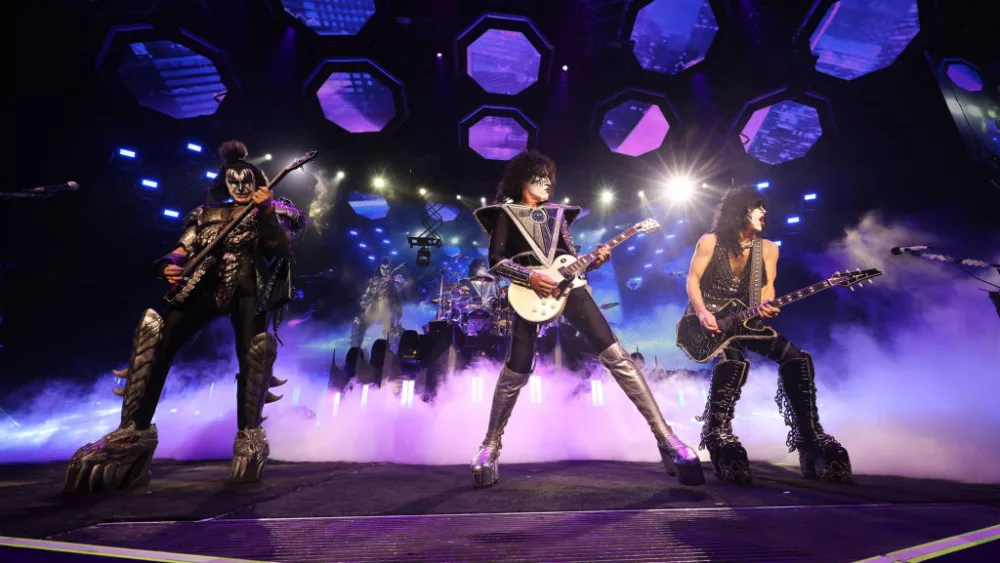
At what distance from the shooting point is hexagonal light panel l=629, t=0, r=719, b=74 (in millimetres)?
7918

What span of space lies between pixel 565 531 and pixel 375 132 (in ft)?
36.0

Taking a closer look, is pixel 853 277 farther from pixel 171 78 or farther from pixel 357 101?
pixel 171 78

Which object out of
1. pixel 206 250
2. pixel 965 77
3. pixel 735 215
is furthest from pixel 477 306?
pixel 965 77

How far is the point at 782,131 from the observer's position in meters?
10.3

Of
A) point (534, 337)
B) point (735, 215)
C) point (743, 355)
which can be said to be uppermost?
point (735, 215)

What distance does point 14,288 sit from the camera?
21.4 feet

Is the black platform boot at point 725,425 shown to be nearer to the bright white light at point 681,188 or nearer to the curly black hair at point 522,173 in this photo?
the curly black hair at point 522,173

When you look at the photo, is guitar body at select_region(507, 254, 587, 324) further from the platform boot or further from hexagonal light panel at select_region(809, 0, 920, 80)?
hexagonal light panel at select_region(809, 0, 920, 80)

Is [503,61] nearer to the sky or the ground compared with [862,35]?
nearer to the sky

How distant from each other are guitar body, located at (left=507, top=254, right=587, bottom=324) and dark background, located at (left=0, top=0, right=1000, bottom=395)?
734 cm

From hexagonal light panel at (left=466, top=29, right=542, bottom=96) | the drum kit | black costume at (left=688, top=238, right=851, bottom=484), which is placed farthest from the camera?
the drum kit

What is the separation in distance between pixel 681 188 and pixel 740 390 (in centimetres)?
949

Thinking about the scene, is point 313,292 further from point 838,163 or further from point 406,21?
point 838,163

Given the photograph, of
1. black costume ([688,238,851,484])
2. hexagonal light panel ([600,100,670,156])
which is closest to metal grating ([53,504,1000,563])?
black costume ([688,238,851,484])
